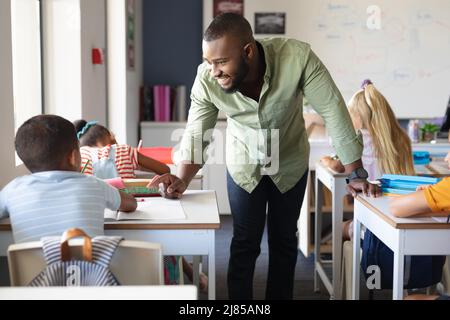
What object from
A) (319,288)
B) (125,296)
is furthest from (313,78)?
(319,288)

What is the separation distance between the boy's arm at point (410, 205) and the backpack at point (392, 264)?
0.48 meters

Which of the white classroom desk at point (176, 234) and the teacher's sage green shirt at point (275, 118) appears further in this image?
the teacher's sage green shirt at point (275, 118)

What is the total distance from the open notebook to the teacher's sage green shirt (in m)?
0.27

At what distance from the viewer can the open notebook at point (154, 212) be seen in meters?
2.04

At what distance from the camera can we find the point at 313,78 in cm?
228

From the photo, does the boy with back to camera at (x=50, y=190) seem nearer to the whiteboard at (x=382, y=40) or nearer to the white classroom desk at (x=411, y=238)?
the white classroom desk at (x=411, y=238)

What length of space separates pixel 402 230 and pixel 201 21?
4.03 metres

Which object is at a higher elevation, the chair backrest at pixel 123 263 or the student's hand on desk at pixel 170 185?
the student's hand on desk at pixel 170 185

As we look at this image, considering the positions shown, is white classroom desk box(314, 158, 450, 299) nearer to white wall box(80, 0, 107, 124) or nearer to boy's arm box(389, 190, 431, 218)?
boy's arm box(389, 190, 431, 218)

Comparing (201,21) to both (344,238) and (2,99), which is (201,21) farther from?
(2,99)

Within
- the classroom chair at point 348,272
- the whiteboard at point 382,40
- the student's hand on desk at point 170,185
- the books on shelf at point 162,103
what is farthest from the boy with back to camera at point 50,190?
the whiteboard at point 382,40

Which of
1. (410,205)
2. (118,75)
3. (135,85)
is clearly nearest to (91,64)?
(118,75)

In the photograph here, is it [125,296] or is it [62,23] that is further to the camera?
[62,23]

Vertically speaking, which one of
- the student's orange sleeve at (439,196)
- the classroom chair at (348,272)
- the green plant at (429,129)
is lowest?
the classroom chair at (348,272)
